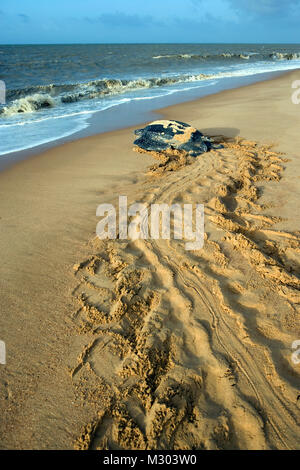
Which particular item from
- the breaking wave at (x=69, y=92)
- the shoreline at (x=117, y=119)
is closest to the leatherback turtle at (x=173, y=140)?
the shoreline at (x=117, y=119)

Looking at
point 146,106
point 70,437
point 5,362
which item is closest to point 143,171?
point 5,362

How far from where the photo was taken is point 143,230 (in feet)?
10.5

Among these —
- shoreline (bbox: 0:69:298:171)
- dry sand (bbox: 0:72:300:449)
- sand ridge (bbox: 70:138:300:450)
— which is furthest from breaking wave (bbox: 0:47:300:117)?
sand ridge (bbox: 70:138:300:450)

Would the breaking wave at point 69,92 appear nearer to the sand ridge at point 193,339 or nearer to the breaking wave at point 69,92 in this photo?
the breaking wave at point 69,92

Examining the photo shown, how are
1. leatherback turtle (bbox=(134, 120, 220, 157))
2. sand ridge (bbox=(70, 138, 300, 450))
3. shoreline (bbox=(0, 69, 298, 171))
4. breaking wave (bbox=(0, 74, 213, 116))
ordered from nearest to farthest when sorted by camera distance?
sand ridge (bbox=(70, 138, 300, 450)) < leatherback turtle (bbox=(134, 120, 220, 157)) < shoreline (bbox=(0, 69, 298, 171)) < breaking wave (bbox=(0, 74, 213, 116))

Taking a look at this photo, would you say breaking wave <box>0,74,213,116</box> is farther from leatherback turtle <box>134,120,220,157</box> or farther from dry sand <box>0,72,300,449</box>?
dry sand <box>0,72,300,449</box>

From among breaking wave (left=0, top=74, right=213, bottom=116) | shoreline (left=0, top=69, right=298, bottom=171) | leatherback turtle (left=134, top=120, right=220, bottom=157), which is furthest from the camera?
breaking wave (left=0, top=74, right=213, bottom=116)

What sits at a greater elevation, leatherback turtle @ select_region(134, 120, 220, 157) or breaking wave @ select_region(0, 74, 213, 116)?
breaking wave @ select_region(0, 74, 213, 116)

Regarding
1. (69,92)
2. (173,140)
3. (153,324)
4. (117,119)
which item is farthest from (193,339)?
(69,92)

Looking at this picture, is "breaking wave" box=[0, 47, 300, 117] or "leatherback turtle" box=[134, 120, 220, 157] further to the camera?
"breaking wave" box=[0, 47, 300, 117]

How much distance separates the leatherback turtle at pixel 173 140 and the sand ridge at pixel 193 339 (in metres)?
2.81

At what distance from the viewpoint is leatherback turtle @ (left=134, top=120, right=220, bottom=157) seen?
5773mm

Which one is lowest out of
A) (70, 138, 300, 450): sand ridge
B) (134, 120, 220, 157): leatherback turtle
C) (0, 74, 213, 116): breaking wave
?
(70, 138, 300, 450): sand ridge
